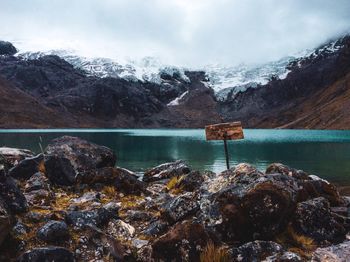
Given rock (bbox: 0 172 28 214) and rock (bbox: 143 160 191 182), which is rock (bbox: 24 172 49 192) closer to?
rock (bbox: 0 172 28 214)

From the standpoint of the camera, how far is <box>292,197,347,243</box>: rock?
44.2 ft

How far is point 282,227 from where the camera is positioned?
506 inches

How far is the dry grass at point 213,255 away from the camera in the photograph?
34.6ft

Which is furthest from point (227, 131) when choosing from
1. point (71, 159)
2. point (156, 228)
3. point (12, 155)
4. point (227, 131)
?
point (12, 155)

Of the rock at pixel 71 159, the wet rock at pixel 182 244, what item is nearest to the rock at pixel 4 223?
the wet rock at pixel 182 244

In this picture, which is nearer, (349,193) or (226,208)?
(226,208)

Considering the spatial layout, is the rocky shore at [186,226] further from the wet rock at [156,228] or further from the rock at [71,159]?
the rock at [71,159]

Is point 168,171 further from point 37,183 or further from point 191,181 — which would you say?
point 37,183

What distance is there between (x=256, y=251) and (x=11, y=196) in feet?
23.6

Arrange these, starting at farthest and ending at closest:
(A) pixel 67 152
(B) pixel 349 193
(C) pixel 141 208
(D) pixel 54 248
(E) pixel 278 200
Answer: (B) pixel 349 193
(A) pixel 67 152
(C) pixel 141 208
(E) pixel 278 200
(D) pixel 54 248

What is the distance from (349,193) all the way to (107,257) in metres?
29.7

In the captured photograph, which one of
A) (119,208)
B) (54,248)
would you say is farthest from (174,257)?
(119,208)

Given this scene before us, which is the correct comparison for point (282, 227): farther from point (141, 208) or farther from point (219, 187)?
point (141, 208)

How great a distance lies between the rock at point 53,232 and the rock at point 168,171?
607 inches
